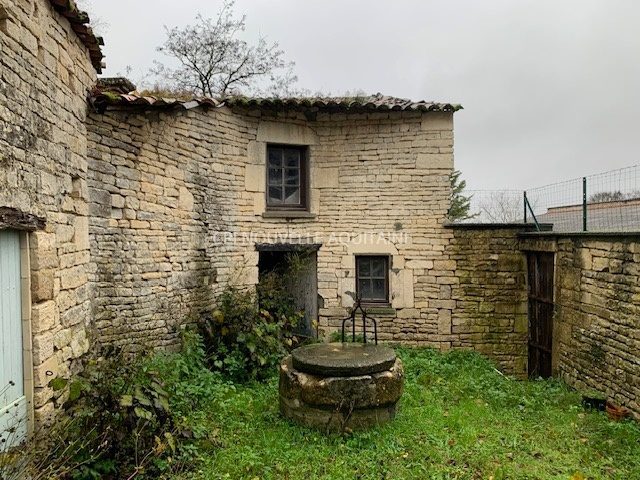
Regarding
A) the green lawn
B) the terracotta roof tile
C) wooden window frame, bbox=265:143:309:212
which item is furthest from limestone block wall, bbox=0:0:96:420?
wooden window frame, bbox=265:143:309:212

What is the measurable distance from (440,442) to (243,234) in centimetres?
470

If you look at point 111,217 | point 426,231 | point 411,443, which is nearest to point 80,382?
point 111,217

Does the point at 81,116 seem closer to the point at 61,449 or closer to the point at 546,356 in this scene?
the point at 61,449

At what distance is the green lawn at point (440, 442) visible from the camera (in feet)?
13.7

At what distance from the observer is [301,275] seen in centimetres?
872

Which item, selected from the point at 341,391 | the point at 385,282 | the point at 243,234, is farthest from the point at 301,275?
the point at 341,391

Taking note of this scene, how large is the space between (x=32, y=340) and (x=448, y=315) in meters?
6.68

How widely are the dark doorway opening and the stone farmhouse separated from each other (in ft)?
0.14

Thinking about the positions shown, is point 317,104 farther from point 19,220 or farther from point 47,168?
point 19,220

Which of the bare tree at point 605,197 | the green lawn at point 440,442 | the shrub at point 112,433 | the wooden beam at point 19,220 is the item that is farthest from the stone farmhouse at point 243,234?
the green lawn at point 440,442

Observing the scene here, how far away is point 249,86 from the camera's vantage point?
15.6 metres

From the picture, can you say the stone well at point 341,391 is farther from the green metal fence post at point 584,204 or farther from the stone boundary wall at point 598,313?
the green metal fence post at point 584,204

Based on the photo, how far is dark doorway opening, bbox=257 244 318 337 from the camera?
8094mm

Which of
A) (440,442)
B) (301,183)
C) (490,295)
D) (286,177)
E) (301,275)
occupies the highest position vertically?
(286,177)
